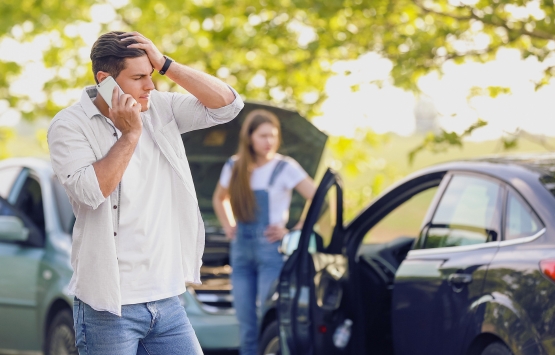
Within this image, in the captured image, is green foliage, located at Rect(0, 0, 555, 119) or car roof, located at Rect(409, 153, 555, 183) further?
green foliage, located at Rect(0, 0, 555, 119)

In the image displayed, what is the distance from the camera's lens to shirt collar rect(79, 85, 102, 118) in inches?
127

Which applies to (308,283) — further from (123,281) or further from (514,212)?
(123,281)

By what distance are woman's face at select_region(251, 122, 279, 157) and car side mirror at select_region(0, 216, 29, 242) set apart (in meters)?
1.87

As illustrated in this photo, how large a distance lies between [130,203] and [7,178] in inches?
182

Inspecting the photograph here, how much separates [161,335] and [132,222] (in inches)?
17.6

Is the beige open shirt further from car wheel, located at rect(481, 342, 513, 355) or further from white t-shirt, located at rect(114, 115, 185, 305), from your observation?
car wheel, located at rect(481, 342, 513, 355)

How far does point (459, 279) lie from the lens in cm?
414

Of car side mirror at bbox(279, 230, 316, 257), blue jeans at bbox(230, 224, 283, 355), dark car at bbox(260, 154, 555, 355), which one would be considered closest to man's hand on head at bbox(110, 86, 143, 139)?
dark car at bbox(260, 154, 555, 355)

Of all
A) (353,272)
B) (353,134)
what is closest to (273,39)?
(353,134)

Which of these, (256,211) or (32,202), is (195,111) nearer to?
(256,211)

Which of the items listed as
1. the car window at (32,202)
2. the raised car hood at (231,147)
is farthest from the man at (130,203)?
the car window at (32,202)

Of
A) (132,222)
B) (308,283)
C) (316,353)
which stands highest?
(132,222)

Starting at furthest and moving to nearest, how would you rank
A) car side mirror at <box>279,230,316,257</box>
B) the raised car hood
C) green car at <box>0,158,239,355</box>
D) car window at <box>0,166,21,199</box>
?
car window at <box>0,166,21,199</box> < the raised car hood < green car at <box>0,158,239,355</box> < car side mirror at <box>279,230,316,257</box>

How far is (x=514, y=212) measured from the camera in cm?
410
